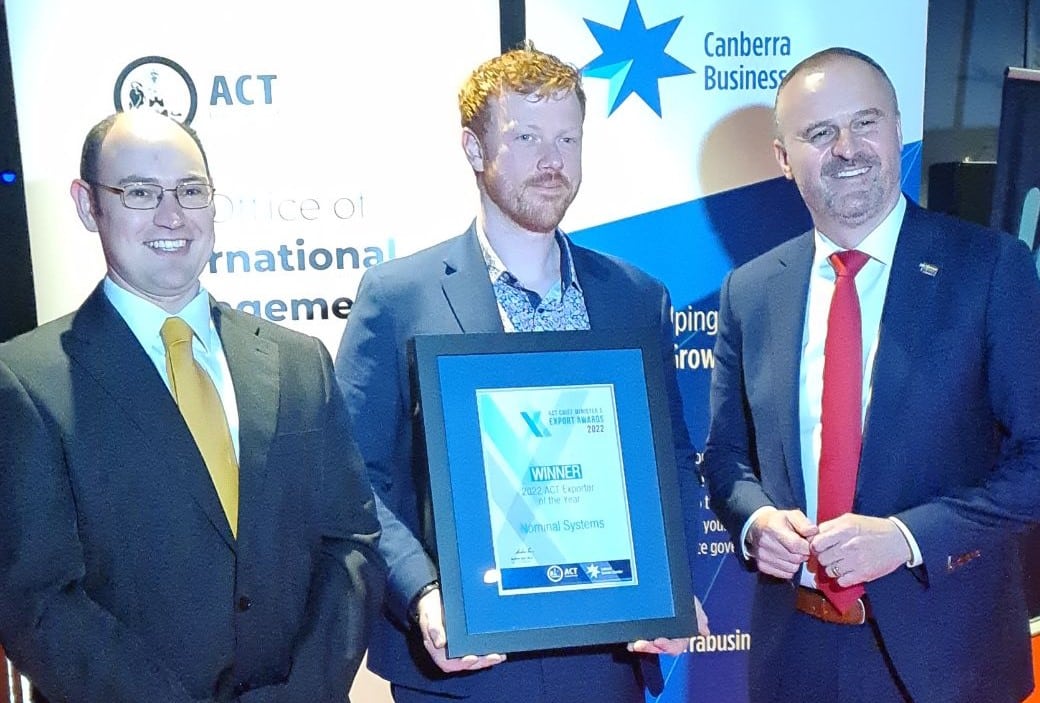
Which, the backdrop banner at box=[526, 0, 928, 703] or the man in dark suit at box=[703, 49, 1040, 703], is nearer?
the man in dark suit at box=[703, 49, 1040, 703]

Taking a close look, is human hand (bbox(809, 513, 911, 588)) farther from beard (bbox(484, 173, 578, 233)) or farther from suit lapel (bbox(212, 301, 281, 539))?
suit lapel (bbox(212, 301, 281, 539))

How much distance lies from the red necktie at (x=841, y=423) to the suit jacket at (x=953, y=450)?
0.10 ft

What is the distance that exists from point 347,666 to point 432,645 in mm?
172

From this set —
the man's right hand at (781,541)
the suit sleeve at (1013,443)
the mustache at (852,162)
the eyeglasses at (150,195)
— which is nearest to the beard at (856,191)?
the mustache at (852,162)

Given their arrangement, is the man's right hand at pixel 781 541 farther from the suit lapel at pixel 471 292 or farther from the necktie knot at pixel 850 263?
the suit lapel at pixel 471 292

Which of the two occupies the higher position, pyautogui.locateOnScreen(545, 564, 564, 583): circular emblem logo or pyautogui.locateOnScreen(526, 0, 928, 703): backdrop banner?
pyautogui.locateOnScreen(526, 0, 928, 703): backdrop banner

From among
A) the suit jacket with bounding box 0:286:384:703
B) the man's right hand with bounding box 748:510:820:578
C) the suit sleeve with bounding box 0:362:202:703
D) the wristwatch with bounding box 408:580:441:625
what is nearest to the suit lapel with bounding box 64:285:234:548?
the suit jacket with bounding box 0:286:384:703

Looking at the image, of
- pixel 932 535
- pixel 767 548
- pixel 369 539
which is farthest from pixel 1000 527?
pixel 369 539

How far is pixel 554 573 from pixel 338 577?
428mm

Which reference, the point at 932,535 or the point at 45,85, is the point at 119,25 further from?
the point at 932,535

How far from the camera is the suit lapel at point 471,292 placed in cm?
208

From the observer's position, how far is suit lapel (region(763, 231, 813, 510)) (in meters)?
2.18

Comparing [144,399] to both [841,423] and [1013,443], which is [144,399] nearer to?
[841,423]

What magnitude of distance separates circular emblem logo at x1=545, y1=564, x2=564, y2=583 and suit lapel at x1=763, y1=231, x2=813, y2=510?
660 mm
